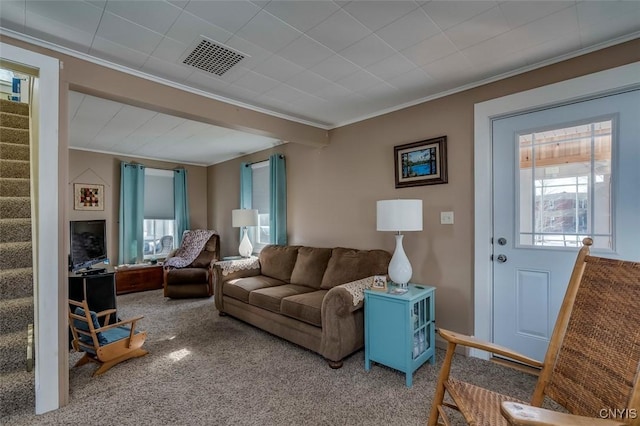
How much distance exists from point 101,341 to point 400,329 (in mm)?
2363

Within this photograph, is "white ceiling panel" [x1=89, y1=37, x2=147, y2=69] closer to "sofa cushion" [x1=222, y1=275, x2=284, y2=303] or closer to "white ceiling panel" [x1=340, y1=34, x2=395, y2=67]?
"white ceiling panel" [x1=340, y1=34, x2=395, y2=67]

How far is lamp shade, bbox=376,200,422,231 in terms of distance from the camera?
2.48 meters

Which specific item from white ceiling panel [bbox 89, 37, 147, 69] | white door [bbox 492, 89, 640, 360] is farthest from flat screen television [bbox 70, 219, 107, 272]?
white door [bbox 492, 89, 640, 360]

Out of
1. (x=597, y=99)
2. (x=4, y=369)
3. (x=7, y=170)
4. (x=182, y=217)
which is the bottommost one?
(x=4, y=369)

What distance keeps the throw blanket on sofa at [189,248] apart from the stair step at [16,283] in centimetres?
257

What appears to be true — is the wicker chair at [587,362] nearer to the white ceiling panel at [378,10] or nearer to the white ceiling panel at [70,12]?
the white ceiling panel at [378,10]

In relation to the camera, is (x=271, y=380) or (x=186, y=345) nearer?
(x=271, y=380)

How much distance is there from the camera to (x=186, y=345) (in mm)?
2996

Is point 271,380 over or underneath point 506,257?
underneath

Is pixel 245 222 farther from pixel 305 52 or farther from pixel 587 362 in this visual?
pixel 587 362

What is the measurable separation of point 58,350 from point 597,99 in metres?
4.08

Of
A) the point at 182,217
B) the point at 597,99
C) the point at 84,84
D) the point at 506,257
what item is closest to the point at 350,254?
the point at 506,257

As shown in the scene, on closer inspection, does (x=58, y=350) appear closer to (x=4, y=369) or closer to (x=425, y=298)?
(x=4, y=369)

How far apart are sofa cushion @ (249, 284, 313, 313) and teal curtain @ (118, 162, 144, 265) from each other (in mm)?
3414
